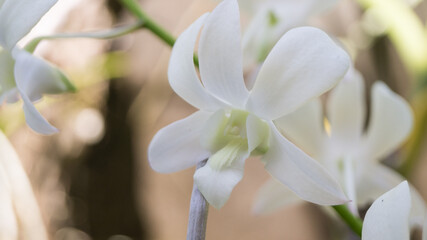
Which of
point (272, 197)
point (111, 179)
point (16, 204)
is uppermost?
point (272, 197)

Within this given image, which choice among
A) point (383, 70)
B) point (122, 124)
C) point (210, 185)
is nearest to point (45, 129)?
point (210, 185)

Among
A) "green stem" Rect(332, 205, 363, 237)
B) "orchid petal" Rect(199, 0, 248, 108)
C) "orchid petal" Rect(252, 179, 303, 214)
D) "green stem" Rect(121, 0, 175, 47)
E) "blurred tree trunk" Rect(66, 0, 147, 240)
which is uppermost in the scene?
"orchid petal" Rect(199, 0, 248, 108)

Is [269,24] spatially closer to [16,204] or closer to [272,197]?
[272,197]

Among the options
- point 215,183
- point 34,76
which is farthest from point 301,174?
point 34,76

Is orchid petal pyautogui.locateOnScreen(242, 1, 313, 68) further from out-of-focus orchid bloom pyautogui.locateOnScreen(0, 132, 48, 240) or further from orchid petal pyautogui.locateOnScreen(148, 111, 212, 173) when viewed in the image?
out-of-focus orchid bloom pyautogui.locateOnScreen(0, 132, 48, 240)

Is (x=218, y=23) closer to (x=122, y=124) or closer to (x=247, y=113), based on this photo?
(x=247, y=113)

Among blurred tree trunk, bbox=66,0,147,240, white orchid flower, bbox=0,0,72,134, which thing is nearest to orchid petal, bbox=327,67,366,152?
white orchid flower, bbox=0,0,72,134

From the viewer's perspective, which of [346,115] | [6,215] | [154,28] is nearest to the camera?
[154,28]
